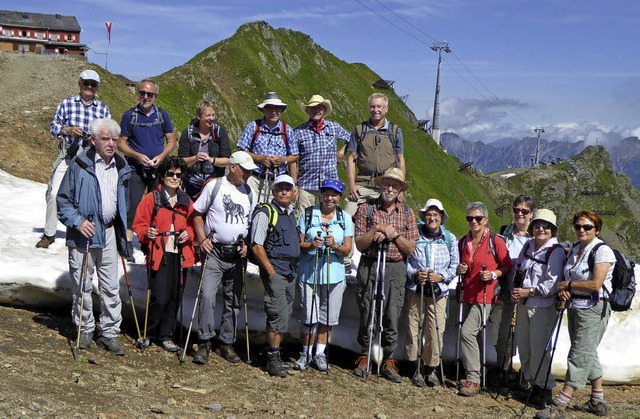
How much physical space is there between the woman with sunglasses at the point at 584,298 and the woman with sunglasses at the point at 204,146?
222 inches

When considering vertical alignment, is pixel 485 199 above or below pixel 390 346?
above

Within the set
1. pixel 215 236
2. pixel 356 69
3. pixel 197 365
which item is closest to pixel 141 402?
pixel 197 365

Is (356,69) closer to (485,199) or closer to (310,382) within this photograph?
(485,199)

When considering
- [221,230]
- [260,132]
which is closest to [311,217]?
[221,230]

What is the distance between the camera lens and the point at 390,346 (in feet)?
35.7

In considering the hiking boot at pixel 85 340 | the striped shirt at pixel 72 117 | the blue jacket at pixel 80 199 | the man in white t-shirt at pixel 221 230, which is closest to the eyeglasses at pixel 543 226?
the man in white t-shirt at pixel 221 230

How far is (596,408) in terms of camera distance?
10.7m

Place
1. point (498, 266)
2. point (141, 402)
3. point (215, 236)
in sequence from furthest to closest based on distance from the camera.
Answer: point (498, 266) → point (215, 236) → point (141, 402)

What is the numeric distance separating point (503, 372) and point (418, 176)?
87.1 metres

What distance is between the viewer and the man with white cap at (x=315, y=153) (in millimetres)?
11852

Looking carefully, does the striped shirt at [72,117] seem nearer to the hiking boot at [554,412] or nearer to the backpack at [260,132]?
the backpack at [260,132]

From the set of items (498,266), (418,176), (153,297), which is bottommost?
(153,297)

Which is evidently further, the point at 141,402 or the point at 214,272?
the point at 214,272

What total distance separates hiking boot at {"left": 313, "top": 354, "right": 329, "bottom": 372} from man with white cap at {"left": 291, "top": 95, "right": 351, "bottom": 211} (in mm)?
2671
